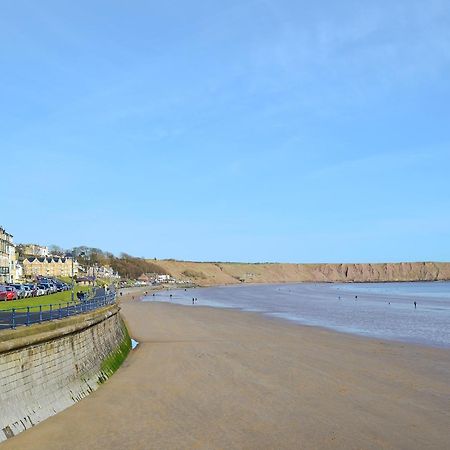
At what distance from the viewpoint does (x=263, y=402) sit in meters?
21.3

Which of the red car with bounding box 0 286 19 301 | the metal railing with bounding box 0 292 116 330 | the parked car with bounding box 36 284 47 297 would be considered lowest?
the metal railing with bounding box 0 292 116 330

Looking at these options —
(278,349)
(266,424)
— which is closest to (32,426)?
(266,424)

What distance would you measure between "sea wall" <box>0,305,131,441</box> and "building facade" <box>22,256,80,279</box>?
13692 cm

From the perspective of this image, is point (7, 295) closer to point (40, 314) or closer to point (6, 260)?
point (40, 314)

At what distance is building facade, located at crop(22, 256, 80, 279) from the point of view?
158500 millimetres

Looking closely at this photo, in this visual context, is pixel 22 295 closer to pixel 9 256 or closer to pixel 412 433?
pixel 412 433

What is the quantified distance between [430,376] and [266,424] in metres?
12.3

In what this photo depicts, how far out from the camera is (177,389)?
2361 cm

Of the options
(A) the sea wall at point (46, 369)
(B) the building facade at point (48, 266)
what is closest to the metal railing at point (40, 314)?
(A) the sea wall at point (46, 369)

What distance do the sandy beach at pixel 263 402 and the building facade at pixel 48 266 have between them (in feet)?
430

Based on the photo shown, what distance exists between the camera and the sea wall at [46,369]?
1611 centimetres

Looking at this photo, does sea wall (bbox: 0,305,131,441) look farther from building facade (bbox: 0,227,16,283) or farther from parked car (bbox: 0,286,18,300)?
building facade (bbox: 0,227,16,283)

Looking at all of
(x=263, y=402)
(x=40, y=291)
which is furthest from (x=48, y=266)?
(x=263, y=402)

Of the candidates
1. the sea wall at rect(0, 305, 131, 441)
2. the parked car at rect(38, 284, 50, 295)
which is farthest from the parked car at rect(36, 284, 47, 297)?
the sea wall at rect(0, 305, 131, 441)
